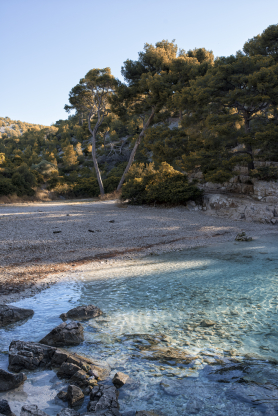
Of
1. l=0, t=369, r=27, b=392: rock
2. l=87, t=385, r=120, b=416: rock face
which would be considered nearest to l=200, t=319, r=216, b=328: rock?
l=87, t=385, r=120, b=416: rock face

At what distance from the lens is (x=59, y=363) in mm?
2656

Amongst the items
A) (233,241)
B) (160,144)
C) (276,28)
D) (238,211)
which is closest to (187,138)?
(160,144)

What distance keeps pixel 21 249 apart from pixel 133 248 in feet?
10.2

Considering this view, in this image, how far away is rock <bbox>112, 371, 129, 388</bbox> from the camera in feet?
7.88

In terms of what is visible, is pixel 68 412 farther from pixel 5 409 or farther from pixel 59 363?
pixel 59 363

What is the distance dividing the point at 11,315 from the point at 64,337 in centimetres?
99

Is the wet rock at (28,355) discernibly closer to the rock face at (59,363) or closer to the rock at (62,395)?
the rock face at (59,363)

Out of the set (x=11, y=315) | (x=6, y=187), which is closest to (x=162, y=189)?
(x=11, y=315)

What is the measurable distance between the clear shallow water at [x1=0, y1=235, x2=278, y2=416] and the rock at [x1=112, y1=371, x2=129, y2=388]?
6 cm

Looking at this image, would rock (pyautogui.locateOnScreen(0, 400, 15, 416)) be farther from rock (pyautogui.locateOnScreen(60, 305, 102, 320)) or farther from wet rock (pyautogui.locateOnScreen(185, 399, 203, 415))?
rock (pyautogui.locateOnScreen(60, 305, 102, 320))

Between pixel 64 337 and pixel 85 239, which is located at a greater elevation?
pixel 85 239

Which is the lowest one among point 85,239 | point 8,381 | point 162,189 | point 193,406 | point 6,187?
point 193,406

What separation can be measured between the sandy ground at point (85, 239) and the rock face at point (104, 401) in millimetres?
2779

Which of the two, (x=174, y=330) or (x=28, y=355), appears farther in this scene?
(x=174, y=330)
